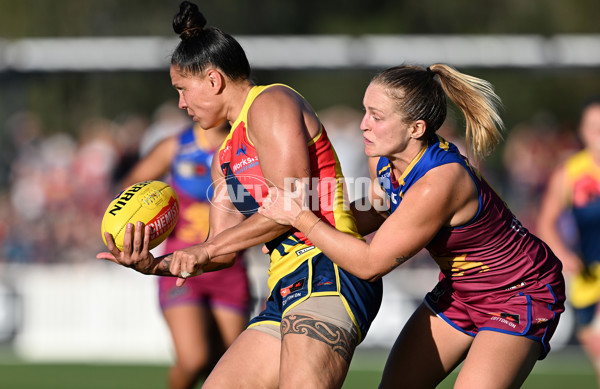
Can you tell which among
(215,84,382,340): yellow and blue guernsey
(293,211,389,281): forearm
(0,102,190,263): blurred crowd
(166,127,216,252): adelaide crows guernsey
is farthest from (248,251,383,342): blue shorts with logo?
(0,102,190,263): blurred crowd

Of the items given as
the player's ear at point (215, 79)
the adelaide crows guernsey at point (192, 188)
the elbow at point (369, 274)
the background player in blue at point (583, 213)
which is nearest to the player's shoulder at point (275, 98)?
the player's ear at point (215, 79)

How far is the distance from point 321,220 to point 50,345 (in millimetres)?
7896

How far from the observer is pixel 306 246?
4559mm

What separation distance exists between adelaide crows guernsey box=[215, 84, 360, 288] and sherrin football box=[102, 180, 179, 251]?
1.40ft

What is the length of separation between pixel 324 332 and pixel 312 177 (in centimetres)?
82

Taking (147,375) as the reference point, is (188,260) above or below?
above

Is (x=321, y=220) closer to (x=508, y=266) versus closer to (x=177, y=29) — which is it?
(x=508, y=266)

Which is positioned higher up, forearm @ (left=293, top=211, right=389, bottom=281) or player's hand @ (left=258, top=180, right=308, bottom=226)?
player's hand @ (left=258, top=180, right=308, bottom=226)

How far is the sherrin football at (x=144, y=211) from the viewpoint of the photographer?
463 cm

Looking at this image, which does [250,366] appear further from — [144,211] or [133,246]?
[144,211]

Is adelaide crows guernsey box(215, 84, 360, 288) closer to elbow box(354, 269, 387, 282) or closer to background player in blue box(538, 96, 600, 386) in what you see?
elbow box(354, 269, 387, 282)

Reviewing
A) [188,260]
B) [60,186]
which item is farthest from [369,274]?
[60,186]

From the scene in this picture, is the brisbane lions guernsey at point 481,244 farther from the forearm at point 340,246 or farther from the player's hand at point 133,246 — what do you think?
the player's hand at point 133,246

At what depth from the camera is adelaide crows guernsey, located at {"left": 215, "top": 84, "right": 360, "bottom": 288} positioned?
458 cm
